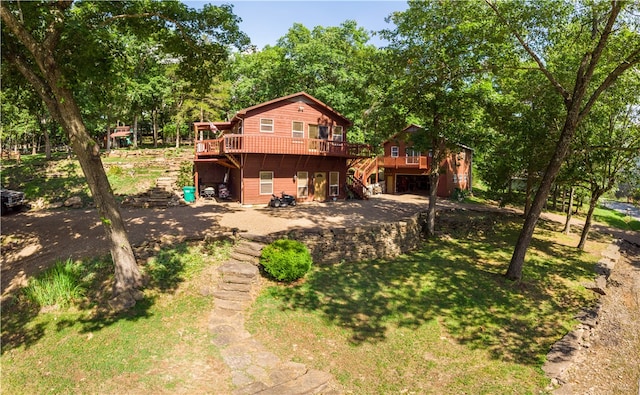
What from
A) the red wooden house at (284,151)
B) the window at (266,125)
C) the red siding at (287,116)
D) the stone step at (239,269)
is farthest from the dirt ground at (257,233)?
the red siding at (287,116)

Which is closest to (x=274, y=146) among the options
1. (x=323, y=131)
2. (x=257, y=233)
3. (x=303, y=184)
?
(x=303, y=184)

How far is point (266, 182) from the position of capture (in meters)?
20.8

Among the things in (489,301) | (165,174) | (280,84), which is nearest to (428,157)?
(280,84)

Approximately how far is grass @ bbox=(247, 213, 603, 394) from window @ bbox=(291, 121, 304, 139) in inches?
428

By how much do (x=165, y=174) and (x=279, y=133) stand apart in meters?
10.2

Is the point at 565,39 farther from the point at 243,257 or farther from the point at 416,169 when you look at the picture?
the point at 416,169

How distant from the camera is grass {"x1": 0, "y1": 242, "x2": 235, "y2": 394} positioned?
6070mm

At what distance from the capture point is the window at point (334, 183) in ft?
76.1

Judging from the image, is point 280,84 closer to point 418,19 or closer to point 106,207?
point 418,19

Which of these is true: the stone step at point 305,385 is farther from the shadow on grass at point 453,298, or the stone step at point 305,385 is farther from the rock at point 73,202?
the rock at point 73,202

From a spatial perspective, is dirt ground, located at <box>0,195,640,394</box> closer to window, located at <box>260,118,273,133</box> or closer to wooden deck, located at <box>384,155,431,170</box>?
window, located at <box>260,118,273,133</box>

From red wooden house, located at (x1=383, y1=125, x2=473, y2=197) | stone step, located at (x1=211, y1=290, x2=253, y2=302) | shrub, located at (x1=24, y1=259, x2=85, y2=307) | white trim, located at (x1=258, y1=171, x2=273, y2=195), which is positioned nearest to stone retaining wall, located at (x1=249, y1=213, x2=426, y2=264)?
stone step, located at (x1=211, y1=290, x2=253, y2=302)

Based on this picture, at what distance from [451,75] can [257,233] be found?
1176 cm

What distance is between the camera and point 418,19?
50.1 feet
